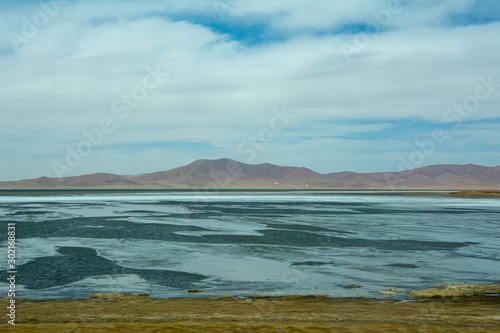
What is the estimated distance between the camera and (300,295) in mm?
12242

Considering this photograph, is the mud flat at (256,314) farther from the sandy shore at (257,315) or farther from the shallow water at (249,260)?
the shallow water at (249,260)

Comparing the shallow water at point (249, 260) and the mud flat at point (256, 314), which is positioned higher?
the mud flat at point (256, 314)

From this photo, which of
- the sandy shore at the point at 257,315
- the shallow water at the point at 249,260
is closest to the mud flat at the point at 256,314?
the sandy shore at the point at 257,315

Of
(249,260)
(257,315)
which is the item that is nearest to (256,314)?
(257,315)

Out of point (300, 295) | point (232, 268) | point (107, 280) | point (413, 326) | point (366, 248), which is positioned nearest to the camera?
point (413, 326)

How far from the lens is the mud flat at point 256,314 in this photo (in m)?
8.71

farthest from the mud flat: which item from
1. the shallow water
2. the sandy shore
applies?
the shallow water

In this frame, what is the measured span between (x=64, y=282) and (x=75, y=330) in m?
6.04

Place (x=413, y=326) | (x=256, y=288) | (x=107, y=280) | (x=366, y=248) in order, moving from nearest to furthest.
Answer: (x=413, y=326) → (x=256, y=288) → (x=107, y=280) → (x=366, y=248)

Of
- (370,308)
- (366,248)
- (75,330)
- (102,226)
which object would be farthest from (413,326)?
(102,226)

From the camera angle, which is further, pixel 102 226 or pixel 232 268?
pixel 102 226

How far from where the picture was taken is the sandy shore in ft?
28.6

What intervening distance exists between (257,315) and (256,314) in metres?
0.08

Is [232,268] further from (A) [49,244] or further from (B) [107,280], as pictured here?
(A) [49,244]
